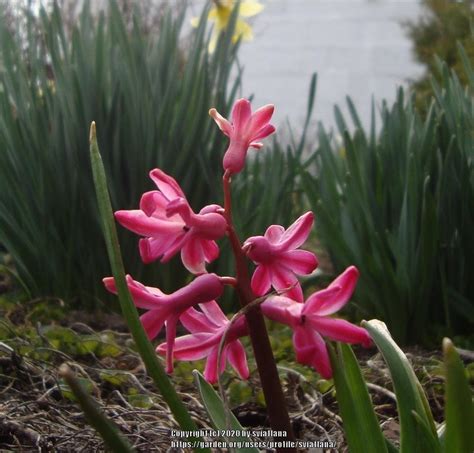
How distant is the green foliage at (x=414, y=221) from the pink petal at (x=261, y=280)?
0.90 meters

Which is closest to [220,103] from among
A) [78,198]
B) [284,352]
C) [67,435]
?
[78,198]

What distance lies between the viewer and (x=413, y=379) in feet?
2.11

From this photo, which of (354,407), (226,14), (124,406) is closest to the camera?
(354,407)

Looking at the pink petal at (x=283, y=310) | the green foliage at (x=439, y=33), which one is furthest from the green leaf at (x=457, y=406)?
the green foliage at (x=439, y=33)

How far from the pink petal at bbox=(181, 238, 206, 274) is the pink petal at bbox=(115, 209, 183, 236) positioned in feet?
0.07

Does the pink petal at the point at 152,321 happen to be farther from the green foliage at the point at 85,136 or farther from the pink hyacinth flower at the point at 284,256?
the green foliage at the point at 85,136

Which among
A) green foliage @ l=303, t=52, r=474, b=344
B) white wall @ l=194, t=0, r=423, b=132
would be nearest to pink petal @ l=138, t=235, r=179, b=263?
green foliage @ l=303, t=52, r=474, b=344

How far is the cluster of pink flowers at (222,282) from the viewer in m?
0.62

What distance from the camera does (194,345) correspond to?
70cm

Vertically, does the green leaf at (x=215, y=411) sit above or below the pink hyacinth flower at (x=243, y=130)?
below

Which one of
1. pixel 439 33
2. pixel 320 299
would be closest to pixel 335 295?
pixel 320 299

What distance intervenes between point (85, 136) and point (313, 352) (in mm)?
1312

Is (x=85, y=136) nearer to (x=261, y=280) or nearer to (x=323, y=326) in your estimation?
(x=261, y=280)

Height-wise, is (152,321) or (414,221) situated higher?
(152,321)
